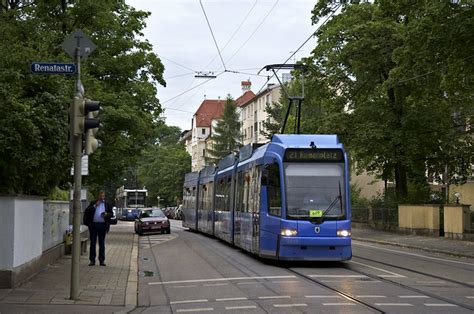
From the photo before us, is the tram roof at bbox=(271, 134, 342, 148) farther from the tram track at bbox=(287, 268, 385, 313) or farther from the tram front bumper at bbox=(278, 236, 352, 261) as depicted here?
the tram track at bbox=(287, 268, 385, 313)

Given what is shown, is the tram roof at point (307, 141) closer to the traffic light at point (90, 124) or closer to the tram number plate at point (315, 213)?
the tram number plate at point (315, 213)

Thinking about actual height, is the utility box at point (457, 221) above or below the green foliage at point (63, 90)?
below

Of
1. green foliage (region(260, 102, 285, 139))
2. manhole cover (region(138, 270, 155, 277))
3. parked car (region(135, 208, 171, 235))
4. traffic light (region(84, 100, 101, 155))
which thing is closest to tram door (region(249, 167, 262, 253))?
manhole cover (region(138, 270, 155, 277))

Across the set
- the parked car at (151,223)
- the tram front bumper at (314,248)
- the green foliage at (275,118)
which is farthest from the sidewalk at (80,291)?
the green foliage at (275,118)

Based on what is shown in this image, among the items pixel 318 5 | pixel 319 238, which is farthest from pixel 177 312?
pixel 318 5

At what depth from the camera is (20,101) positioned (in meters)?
12.2

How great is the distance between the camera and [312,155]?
52.4 ft

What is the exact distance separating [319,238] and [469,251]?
934cm

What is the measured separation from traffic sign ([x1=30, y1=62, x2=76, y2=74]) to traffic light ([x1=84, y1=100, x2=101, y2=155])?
74 centimetres

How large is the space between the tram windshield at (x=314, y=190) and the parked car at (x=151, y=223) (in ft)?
65.6

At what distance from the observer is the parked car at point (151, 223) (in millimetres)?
34594

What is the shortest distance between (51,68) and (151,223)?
24425mm

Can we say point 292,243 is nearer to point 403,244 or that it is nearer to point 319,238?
point 319,238

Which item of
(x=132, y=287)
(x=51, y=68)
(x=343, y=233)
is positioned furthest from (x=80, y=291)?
(x=343, y=233)
